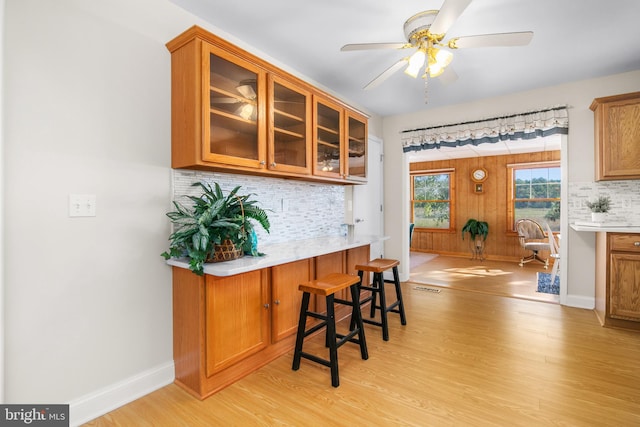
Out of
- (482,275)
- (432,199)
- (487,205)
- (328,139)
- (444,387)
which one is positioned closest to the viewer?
(444,387)

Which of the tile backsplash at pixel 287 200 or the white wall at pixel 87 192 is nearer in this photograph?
the white wall at pixel 87 192

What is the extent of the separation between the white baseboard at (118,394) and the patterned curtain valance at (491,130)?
3.84 m

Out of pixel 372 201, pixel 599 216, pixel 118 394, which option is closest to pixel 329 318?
pixel 118 394

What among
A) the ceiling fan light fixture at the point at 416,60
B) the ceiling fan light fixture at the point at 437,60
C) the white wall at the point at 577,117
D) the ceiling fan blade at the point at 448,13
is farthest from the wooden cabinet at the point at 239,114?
the white wall at the point at 577,117

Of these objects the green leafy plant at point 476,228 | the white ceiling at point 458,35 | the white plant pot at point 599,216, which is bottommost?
→ the green leafy plant at point 476,228

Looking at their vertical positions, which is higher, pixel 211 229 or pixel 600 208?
pixel 600 208

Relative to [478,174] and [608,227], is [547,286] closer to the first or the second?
[608,227]

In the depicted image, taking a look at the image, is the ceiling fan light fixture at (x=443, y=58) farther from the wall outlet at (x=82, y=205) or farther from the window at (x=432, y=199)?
the window at (x=432, y=199)

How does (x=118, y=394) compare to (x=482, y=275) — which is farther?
(x=482, y=275)

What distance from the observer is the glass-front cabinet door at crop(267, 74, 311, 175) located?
2217 mm

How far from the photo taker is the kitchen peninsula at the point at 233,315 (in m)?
1.73

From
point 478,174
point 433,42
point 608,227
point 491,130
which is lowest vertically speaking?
point 608,227

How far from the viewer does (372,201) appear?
4.25 m

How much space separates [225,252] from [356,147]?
1970 millimetres
